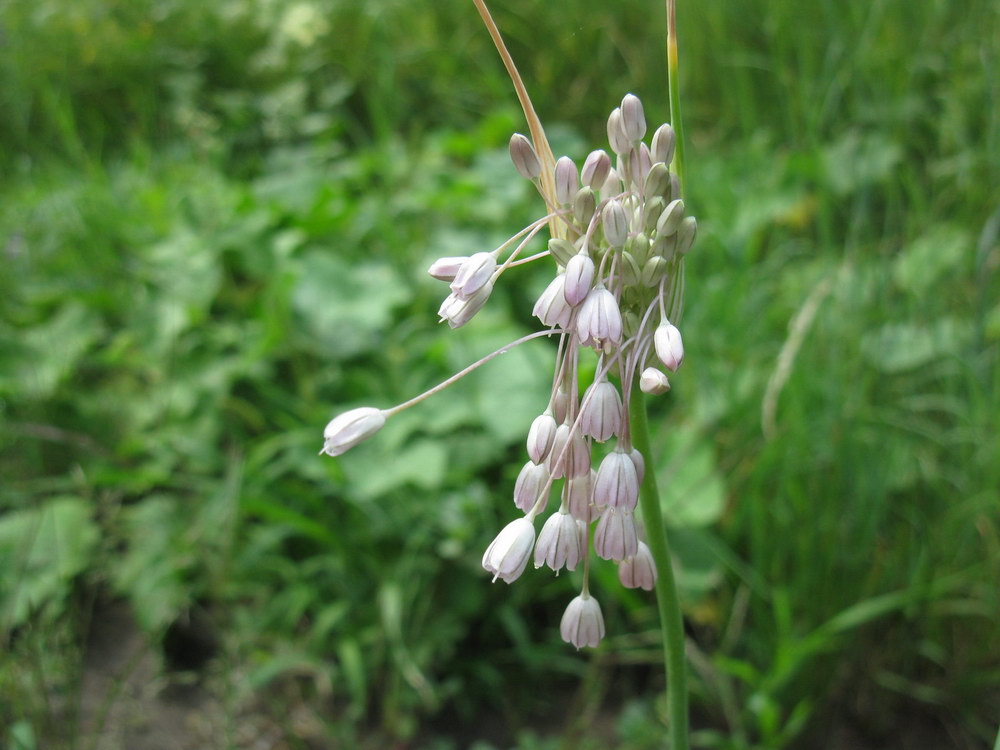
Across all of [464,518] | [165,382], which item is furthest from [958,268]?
[165,382]

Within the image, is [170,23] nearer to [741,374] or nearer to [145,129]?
[145,129]

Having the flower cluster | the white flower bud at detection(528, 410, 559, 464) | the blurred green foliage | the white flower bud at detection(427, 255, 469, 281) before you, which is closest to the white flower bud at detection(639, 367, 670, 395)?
the flower cluster

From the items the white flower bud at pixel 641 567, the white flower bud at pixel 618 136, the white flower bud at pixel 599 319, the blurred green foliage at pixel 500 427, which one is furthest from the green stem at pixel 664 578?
the blurred green foliage at pixel 500 427

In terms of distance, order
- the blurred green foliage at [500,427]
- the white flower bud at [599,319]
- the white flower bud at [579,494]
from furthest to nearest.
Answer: the blurred green foliage at [500,427], the white flower bud at [579,494], the white flower bud at [599,319]

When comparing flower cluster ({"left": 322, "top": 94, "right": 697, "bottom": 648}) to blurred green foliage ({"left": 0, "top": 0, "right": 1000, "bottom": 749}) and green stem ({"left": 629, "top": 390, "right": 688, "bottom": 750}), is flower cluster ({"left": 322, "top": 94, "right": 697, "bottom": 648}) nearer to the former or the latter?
green stem ({"left": 629, "top": 390, "right": 688, "bottom": 750})

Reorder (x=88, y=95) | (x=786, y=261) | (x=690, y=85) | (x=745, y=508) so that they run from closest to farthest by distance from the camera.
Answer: (x=745, y=508)
(x=786, y=261)
(x=690, y=85)
(x=88, y=95)

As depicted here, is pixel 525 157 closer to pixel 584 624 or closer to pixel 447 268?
pixel 447 268

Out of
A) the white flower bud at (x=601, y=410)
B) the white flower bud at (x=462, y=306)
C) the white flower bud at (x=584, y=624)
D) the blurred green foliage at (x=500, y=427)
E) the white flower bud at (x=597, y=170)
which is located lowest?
the blurred green foliage at (x=500, y=427)

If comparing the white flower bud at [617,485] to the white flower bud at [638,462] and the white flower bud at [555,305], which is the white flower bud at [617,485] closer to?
the white flower bud at [638,462]
